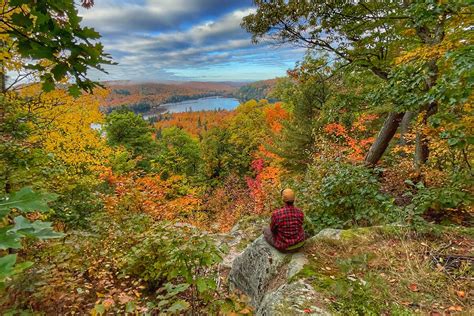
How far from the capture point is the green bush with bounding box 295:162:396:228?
5.96m

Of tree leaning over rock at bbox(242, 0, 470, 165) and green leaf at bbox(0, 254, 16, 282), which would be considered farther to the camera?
tree leaning over rock at bbox(242, 0, 470, 165)

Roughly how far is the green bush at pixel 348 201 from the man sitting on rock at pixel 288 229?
Answer: 1.88 m

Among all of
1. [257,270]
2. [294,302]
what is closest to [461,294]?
[294,302]

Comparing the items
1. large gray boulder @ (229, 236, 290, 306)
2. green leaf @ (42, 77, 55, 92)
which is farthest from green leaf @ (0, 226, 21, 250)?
large gray boulder @ (229, 236, 290, 306)

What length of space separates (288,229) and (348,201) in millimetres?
2325

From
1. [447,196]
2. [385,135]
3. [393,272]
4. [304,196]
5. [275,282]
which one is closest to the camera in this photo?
[393,272]

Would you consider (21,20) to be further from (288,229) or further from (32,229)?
(288,229)

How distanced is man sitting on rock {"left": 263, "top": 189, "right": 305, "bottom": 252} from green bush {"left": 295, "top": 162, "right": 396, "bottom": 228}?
73.9 inches

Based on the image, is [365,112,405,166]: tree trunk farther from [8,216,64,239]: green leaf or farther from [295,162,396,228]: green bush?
[8,216,64,239]: green leaf

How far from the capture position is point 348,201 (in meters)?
6.29

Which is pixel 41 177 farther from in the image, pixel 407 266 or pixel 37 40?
pixel 407 266

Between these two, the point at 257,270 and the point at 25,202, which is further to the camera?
the point at 257,270

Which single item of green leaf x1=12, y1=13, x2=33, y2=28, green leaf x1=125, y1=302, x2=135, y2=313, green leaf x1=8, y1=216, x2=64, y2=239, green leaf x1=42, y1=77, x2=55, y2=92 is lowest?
green leaf x1=125, y1=302, x2=135, y2=313

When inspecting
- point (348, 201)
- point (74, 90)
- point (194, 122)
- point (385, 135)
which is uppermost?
point (74, 90)
